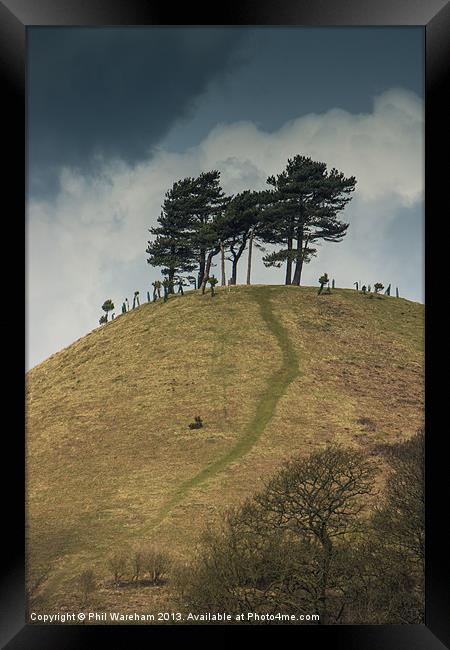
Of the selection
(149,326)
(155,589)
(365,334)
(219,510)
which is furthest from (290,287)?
(155,589)

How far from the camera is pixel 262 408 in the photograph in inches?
1656

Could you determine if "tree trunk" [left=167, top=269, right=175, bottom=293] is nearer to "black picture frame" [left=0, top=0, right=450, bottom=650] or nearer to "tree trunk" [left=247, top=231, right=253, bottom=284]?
"tree trunk" [left=247, top=231, right=253, bottom=284]

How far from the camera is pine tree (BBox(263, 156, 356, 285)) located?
53.7 meters

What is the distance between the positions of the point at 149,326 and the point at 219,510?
3014 centimetres

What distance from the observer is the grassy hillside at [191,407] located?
28.5 meters

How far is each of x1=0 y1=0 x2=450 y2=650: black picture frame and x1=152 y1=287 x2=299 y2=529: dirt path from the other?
887 inches

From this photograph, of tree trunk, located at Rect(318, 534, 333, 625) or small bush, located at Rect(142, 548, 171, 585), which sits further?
small bush, located at Rect(142, 548, 171, 585)

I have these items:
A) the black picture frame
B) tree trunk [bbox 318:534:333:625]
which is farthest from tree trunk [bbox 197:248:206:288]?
the black picture frame

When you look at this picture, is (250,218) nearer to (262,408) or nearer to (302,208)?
(302,208)

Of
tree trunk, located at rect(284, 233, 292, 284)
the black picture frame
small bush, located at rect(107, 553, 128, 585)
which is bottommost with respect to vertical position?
small bush, located at rect(107, 553, 128, 585)

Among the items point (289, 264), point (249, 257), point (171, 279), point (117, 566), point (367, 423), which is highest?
point (249, 257)
